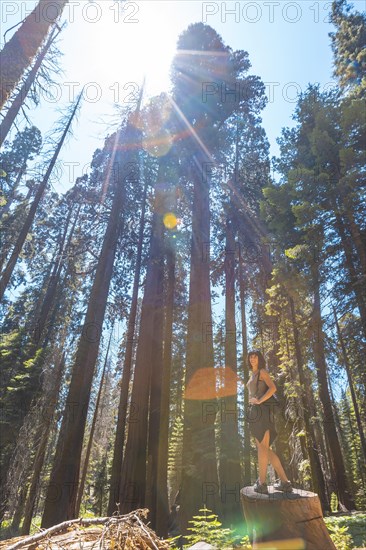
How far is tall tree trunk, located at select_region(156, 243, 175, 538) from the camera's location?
11.1 metres

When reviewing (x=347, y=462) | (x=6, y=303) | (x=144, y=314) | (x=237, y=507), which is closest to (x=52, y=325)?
(x=6, y=303)

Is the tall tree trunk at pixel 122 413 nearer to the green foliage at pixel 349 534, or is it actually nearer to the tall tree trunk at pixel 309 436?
the tall tree trunk at pixel 309 436

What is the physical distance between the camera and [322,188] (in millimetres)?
8891

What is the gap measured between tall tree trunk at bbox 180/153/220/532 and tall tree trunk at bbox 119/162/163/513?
7.40 feet

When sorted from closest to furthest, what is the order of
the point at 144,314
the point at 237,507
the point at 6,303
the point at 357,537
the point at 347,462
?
the point at 357,537, the point at 237,507, the point at 144,314, the point at 6,303, the point at 347,462

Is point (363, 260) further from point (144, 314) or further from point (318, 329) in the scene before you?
point (144, 314)

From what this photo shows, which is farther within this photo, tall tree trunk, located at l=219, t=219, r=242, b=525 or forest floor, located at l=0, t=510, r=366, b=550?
tall tree trunk, located at l=219, t=219, r=242, b=525

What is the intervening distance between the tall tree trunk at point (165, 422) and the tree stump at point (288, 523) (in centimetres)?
868

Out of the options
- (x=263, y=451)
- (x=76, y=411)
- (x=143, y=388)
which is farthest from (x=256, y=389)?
(x=143, y=388)

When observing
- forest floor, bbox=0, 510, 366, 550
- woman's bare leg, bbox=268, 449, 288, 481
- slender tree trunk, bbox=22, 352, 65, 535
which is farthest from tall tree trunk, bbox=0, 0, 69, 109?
slender tree trunk, bbox=22, 352, 65, 535

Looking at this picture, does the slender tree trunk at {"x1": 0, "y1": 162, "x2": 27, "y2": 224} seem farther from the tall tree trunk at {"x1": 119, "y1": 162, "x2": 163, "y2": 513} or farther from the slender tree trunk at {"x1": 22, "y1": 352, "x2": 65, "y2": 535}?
the slender tree trunk at {"x1": 22, "y1": 352, "x2": 65, "y2": 535}

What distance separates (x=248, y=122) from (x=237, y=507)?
1698cm

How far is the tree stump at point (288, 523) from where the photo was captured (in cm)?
316

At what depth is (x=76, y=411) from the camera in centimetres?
862
